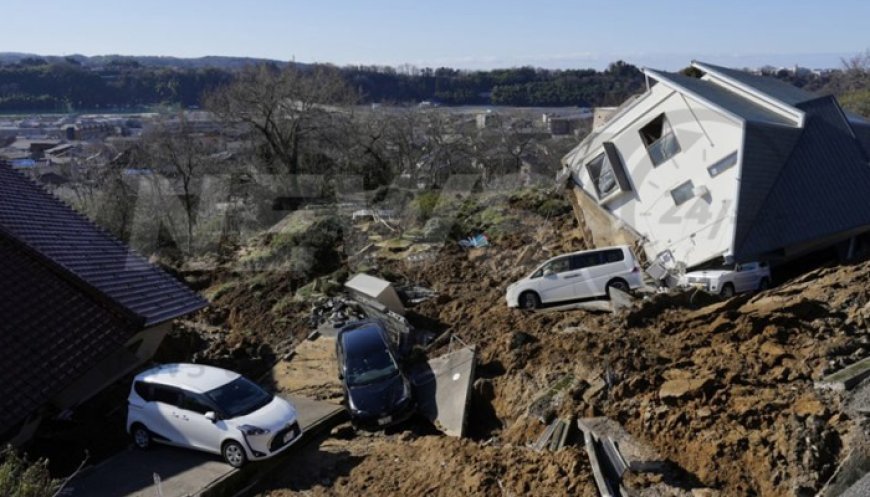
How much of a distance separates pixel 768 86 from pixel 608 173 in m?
7.27

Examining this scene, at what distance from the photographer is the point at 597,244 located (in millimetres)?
21969

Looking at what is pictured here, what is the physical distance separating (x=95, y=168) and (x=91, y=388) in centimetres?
3302

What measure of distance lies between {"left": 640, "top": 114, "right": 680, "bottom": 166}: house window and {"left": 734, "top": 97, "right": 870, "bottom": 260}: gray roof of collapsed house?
2.39 metres

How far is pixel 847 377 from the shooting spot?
30.4 feet

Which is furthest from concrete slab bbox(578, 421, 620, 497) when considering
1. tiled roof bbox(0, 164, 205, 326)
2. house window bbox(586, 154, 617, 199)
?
house window bbox(586, 154, 617, 199)

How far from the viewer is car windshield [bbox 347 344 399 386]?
13.9 m

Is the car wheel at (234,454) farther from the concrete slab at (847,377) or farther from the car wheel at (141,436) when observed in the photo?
the concrete slab at (847,377)

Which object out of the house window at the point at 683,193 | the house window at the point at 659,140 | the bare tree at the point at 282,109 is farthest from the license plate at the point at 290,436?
the bare tree at the point at 282,109

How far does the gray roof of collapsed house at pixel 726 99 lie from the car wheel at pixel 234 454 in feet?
51.2

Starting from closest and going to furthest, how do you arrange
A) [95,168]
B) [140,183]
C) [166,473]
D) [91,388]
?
[166,473] → [91,388] → [140,183] → [95,168]

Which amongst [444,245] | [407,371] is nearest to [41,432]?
[407,371]

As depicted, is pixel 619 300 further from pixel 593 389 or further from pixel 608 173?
pixel 608 173

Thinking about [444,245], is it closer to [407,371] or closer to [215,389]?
[407,371]

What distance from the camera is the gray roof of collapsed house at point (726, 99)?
64.5ft
